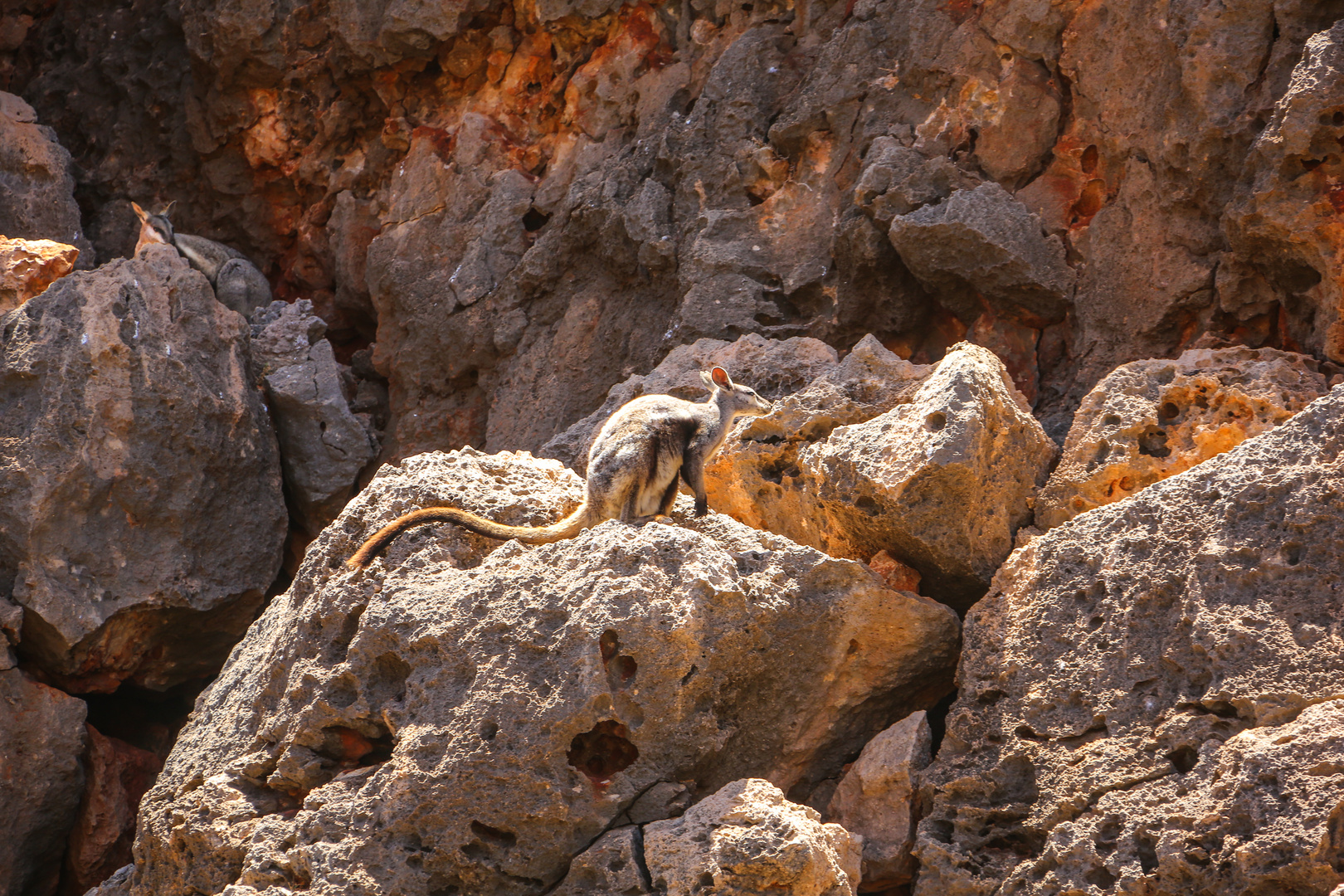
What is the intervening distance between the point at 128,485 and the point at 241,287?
2932mm

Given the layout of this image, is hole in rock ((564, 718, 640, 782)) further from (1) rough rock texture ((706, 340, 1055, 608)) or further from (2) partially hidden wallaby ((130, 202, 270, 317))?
(2) partially hidden wallaby ((130, 202, 270, 317))

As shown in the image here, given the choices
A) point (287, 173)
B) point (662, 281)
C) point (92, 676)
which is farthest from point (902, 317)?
point (287, 173)

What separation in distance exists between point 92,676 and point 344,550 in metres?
3.64

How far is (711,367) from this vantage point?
22.7 ft

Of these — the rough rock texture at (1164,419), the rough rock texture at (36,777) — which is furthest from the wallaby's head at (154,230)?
the rough rock texture at (1164,419)

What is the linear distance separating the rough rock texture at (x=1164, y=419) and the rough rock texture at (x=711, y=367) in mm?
1348

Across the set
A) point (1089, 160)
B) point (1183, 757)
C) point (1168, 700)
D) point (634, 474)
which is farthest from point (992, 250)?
point (1183, 757)

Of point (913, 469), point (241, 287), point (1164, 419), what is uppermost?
point (241, 287)

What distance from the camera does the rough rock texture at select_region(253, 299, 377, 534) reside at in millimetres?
9164

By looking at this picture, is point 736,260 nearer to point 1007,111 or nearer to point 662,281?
point 662,281

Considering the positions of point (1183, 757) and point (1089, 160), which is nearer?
point (1183, 757)

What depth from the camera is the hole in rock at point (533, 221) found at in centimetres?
981

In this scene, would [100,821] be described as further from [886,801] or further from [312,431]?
[886,801]

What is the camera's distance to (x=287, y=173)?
11750 millimetres
